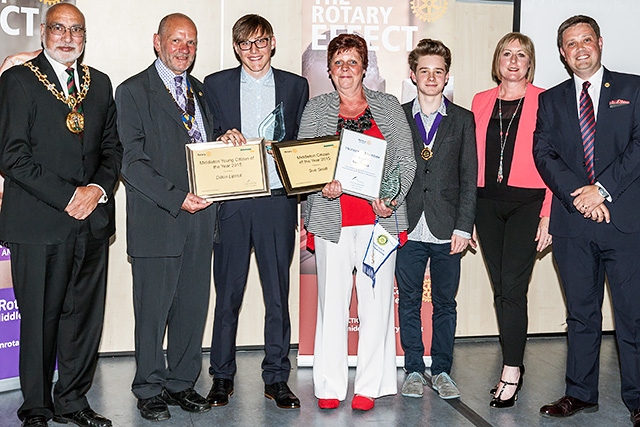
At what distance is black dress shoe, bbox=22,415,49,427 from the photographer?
3943 mm

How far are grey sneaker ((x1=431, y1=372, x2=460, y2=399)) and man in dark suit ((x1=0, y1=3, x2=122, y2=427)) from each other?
6.30 ft

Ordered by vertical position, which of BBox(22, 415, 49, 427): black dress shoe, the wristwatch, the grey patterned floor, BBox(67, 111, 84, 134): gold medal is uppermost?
BBox(67, 111, 84, 134): gold medal

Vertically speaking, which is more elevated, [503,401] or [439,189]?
[439,189]

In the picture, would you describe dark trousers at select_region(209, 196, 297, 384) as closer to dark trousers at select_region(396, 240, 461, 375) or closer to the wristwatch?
dark trousers at select_region(396, 240, 461, 375)

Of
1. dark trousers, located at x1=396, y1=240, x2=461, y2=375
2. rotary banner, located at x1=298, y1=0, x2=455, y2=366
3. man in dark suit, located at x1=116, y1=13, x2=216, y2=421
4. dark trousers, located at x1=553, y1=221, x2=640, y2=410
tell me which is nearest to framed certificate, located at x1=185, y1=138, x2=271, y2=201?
man in dark suit, located at x1=116, y1=13, x2=216, y2=421

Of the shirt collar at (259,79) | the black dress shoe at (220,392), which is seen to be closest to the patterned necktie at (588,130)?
the shirt collar at (259,79)

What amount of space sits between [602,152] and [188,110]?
223 cm

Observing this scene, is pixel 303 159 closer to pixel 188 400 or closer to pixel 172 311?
pixel 172 311

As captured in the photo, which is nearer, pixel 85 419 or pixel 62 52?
pixel 62 52

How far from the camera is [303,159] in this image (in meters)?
4.09

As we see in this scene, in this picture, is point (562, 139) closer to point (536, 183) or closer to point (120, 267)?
point (536, 183)

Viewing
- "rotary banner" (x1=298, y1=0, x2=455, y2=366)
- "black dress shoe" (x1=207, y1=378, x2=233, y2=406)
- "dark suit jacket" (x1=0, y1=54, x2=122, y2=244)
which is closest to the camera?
"dark suit jacket" (x1=0, y1=54, x2=122, y2=244)

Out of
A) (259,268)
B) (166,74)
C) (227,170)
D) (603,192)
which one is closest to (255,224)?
(259,268)

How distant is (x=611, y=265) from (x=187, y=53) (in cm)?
253
